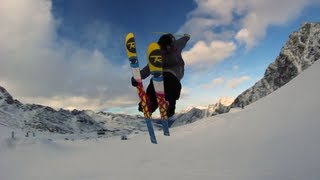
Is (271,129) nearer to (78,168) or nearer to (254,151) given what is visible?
(254,151)

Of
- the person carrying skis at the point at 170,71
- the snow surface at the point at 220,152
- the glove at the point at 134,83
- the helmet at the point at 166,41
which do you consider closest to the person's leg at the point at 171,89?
the person carrying skis at the point at 170,71

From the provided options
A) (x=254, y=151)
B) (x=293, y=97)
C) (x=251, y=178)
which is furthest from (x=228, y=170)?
(x=293, y=97)

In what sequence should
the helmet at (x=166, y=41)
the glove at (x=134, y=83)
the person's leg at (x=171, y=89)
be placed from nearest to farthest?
the helmet at (x=166, y=41)
the person's leg at (x=171, y=89)
the glove at (x=134, y=83)

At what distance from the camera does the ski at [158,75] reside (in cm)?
1300

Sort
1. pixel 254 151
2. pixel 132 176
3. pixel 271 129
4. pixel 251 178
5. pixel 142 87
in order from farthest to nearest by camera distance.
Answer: pixel 271 129 → pixel 254 151 → pixel 132 176 → pixel 251 178 → pixel 142 87

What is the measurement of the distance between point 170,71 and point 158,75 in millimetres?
509

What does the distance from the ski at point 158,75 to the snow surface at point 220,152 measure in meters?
4.36

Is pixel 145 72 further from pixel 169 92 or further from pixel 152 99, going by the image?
pixel 169 92

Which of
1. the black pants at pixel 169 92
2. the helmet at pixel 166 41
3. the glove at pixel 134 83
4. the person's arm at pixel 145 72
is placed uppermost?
the helmet at pixel 166 41

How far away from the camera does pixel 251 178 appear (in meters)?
15.0

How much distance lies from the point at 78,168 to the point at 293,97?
43.4 ft

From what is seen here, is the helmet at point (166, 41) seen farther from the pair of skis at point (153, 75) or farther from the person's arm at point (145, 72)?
the person's arm at point (145, 72)

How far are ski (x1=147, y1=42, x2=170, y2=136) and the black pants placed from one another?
29 cm

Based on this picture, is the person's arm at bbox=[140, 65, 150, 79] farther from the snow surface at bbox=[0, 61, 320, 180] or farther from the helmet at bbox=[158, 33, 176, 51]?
the snow surface at bbox=[0, 61, 320, 180]
